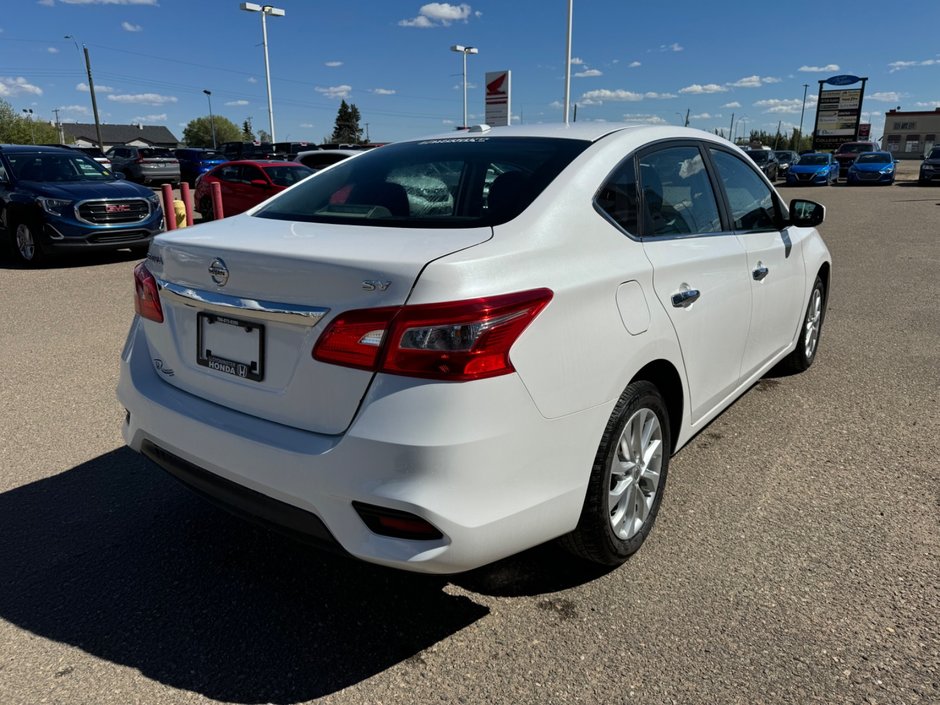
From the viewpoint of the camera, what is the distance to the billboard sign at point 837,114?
5356 cm

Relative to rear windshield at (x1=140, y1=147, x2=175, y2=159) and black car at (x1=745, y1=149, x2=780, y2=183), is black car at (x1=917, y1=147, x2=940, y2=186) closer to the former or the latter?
black car at (x1=745, y1=149, x2=780, y2=183)

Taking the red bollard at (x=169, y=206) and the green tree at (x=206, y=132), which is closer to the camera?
the red bollard at (x=169, y=206)

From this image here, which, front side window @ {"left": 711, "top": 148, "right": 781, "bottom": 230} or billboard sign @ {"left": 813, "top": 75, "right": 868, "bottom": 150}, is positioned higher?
billboard sign @ {"left": 813, "top": 75, "right": 868, "bottom": 150}

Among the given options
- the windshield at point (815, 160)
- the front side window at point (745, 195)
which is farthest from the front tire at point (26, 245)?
the windshield at point (815, 160)

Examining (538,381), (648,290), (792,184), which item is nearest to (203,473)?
(538,381)

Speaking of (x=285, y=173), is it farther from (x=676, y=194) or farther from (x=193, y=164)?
(x=193, y=164)

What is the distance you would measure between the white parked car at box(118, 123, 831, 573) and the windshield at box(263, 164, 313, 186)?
11.5 meters

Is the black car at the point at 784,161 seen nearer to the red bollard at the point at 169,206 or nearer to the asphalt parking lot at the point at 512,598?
the red bollard at the point at 169,206

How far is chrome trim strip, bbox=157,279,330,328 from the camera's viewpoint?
2.09 m

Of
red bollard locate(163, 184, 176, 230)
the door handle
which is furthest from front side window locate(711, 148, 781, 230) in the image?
red bollard locate(163, 184, 176, 230)

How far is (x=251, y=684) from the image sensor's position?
221 centimetres

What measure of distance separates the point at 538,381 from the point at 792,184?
31.9 m

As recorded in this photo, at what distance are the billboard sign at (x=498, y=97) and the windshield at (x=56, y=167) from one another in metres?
13.3

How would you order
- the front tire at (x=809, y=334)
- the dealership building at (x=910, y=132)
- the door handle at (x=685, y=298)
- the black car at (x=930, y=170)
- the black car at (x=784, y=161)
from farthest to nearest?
the dealership building at (x=910, y=132) < the black car at (x=784, y=161) < the black car at (x=930, y=170) < the front tire at (x=809, y=334) < the door handle at (x=685, y=298)
